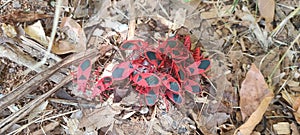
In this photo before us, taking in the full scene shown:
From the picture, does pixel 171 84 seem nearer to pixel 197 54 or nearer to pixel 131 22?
pixel 197 54

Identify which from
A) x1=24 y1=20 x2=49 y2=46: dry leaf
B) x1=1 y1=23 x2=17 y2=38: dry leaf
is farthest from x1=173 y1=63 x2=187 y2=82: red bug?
x1=1 y1=23 x2=17 y2=38: dry leaf

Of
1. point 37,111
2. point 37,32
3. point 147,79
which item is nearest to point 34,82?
point 37,111

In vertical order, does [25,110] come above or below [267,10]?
below

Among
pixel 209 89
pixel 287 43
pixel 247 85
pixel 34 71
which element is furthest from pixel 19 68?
pixel 287 43

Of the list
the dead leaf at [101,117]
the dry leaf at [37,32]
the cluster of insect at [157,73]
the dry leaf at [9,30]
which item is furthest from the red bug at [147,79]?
the dry leaf at [9,30]

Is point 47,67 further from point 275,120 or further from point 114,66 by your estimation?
point 275,120

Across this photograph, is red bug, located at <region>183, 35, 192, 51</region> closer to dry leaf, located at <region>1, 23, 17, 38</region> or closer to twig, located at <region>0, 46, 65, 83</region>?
twig, located at <region>0, 46, 65, 83</region>
